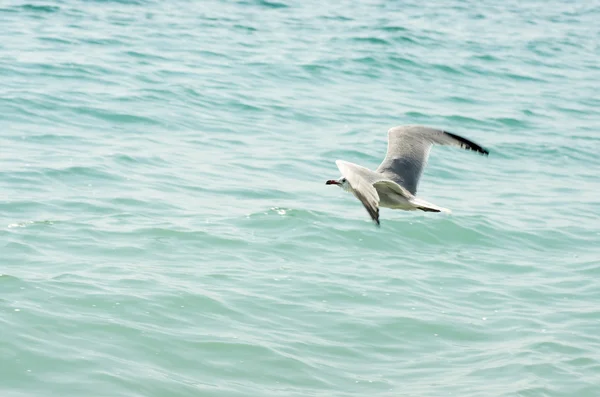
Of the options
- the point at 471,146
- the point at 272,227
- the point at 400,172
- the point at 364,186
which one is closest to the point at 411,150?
the point at 400,172

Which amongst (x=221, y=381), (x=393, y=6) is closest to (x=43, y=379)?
(x=221, y=381)

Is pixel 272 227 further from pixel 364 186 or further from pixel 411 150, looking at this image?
pixel 364 186

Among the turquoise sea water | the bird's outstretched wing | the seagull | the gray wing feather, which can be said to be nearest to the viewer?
the bird's outstretched wing

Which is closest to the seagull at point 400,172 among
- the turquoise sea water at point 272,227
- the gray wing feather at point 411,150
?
the gray wing feather at point 411,150

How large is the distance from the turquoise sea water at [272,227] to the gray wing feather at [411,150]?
1317 millimetres

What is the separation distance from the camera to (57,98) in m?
14.1

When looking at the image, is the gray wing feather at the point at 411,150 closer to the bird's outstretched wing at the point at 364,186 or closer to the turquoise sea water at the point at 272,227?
the bird's outstretched wing at the point at 364,186

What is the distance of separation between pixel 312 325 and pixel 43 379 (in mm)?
2207

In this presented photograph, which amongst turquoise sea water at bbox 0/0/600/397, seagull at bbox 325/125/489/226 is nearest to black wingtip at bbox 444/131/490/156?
seagull at bbox 325/125/489/226

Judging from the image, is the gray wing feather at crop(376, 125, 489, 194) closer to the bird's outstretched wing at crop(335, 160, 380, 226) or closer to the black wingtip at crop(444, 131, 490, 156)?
the black wingtip at crop(444, 131, 490, 156)

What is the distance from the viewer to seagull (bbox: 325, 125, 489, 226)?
240 inches

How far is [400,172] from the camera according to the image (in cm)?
759

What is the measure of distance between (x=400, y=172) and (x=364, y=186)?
5.39 feet

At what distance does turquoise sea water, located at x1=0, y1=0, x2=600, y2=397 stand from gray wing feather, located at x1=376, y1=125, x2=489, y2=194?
4.32 feet
